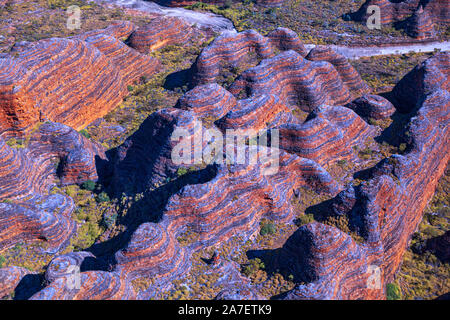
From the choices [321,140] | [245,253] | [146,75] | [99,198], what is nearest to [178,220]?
[245,253]

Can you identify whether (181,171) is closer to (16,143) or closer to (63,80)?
(16,143)

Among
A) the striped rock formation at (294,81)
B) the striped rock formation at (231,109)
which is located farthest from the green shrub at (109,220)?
the striped rock formation at (294,81)

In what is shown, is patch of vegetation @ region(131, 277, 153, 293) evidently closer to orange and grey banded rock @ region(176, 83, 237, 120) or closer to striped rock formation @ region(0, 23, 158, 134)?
orange and grey banded rock @ region(176, 83, 237, 120)

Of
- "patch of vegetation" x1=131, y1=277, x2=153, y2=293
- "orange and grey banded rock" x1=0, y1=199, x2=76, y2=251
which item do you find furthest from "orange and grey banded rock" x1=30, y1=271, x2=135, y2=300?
"orange and grey banded rock" x1=0, y1=199, x2=76, y2=251

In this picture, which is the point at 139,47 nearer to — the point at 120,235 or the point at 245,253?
the point at 120,235

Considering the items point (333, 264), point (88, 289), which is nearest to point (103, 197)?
point (88, 289)
